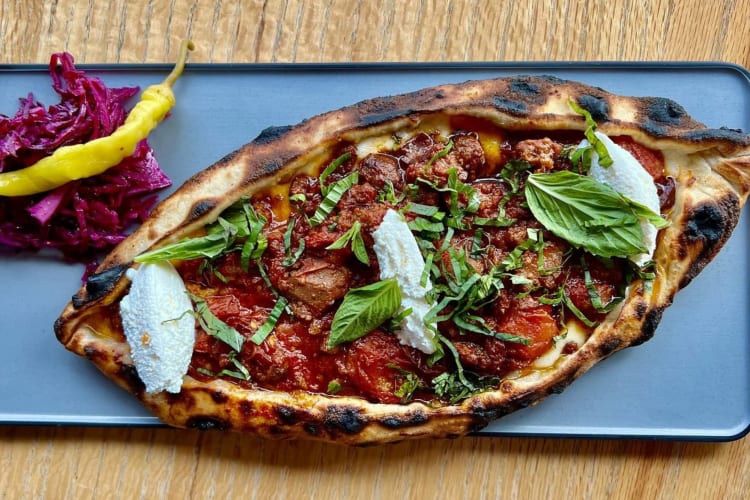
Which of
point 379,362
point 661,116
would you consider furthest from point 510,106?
point 379,362

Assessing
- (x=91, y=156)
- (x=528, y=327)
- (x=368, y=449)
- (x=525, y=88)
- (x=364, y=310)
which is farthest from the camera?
(x=368, y=449)

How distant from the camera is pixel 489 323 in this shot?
8.60 ft

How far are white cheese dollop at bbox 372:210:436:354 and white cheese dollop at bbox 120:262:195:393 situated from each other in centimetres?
75

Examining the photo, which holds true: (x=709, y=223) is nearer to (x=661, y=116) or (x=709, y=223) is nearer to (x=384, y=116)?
(x=661, y=116)

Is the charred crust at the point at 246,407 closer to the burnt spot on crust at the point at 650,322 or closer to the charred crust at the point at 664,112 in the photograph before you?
the burnt spot on crust at the point at 650,322

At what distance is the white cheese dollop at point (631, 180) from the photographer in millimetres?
2523

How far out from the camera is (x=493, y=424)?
9.51ft

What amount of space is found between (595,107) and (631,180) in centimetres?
32

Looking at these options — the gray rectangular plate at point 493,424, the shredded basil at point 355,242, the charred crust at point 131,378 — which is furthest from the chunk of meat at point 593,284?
the charred crust at point 131,378

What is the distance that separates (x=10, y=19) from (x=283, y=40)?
1218mm

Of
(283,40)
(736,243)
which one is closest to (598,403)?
(736,243)

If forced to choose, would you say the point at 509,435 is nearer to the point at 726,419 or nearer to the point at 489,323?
the point at 489,323

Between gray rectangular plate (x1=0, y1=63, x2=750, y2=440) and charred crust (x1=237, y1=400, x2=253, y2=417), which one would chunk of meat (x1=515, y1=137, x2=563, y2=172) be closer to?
gray rectangular plate (x1=0, y1=63, x2=750, y2=440)

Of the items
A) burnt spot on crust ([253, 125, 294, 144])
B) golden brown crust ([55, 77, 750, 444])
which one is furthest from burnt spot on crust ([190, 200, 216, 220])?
burnt spot on crust ([253, 125, 294, 144])
